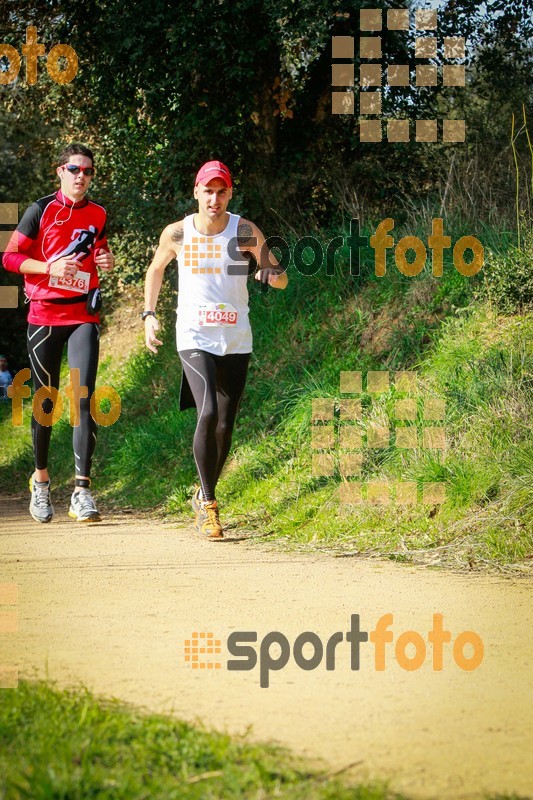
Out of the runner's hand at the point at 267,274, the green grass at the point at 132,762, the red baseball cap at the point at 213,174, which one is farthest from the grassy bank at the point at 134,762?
the red baseball cap at the point at 213,174

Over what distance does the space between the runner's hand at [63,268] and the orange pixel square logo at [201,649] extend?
3913 mm

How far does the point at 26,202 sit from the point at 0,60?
6.40 metres

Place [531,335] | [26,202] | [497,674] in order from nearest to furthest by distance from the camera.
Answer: [497,674], [531,335], [26,202]

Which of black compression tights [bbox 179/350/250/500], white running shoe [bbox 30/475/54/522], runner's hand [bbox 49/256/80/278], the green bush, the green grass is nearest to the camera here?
the green grass

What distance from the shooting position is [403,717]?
10.4 ft

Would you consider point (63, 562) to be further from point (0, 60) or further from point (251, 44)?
point (0, 60)

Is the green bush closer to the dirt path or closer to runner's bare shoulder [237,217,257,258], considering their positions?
runner's bare shoulder [237,217,257,258]

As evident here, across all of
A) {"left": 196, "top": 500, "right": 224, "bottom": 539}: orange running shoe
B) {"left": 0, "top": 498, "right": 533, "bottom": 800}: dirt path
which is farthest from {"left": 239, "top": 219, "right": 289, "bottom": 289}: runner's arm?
{"left": 0, "top": 498, "right": 533, "bottom": 800}: dirt path

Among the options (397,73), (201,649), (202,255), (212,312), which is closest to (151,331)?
(212,312)

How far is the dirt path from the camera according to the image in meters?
2.90

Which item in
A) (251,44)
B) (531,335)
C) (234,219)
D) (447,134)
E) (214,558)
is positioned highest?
(251,44)

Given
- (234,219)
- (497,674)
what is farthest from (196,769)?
(234,219)

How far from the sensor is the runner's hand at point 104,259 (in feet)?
25.0

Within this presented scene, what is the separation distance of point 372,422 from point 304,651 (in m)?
4.09
